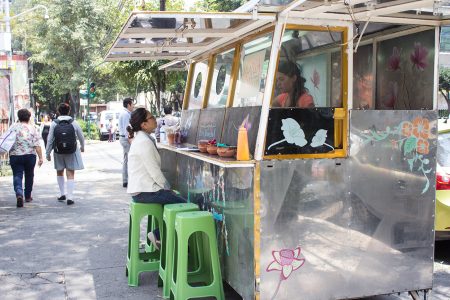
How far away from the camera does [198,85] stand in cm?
700

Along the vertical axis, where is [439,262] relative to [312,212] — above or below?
below

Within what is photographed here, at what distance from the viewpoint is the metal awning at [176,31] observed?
4.07m

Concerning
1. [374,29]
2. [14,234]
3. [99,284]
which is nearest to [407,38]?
[374,29]

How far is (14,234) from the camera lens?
24.6 ft

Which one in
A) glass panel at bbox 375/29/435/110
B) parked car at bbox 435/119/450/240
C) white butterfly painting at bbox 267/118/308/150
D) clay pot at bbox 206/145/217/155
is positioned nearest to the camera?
white butterfly painting at bbox 267/118/308/150

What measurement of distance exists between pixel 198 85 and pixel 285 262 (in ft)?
11.3

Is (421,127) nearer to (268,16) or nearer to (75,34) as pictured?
(268,16)

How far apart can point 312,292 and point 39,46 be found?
4052 centimetres

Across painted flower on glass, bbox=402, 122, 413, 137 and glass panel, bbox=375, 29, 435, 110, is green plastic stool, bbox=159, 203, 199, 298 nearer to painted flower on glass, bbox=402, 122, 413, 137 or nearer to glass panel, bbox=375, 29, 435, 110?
painted flower on glass, bbox=402, 122, 413, 137

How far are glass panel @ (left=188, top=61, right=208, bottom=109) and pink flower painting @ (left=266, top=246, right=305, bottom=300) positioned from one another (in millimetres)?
2932

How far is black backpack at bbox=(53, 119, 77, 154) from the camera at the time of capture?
372 inches

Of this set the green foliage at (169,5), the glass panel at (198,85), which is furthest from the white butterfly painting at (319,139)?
the green foliage at (169,5)

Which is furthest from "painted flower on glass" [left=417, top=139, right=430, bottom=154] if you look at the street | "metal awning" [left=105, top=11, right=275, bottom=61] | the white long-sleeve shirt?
the white long-sleeve shirt

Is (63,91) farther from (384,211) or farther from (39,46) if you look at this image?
(384,211)
